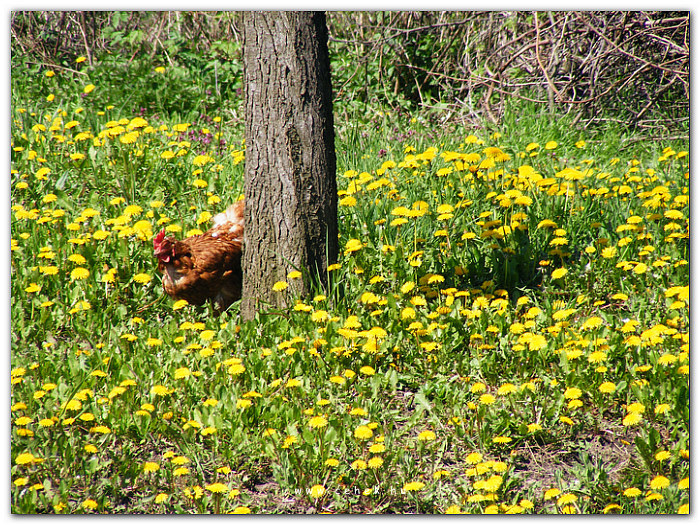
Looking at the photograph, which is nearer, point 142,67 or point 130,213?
point 130,213

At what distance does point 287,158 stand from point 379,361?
1.20 metres

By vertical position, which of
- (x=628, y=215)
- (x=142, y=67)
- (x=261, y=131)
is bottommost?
(x=628, y=215)

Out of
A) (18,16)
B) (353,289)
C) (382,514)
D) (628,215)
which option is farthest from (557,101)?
(18,16)

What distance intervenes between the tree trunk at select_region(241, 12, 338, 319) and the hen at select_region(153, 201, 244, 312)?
0.18m

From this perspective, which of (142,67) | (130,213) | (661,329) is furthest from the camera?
(142,67)

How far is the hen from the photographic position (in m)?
3.87

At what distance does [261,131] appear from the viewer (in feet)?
11.9

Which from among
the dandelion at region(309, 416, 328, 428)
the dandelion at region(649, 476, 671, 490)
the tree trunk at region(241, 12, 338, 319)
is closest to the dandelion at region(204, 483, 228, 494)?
the dandelion at region(309, 416, 328, 428)

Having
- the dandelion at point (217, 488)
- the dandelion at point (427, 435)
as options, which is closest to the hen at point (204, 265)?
the dandelion at point (217, 488)

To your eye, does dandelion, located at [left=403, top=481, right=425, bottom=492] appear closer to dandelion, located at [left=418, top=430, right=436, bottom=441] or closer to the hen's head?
dandelion, located at [left=418, top=430, right=436, bottom=441]

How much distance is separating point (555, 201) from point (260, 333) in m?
2.30

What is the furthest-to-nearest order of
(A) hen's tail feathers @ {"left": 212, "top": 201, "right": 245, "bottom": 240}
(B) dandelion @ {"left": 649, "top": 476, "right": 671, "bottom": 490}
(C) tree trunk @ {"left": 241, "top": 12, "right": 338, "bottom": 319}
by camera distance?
1. (A) hen's tail feathers @ {"left": 212, "top": 201, "right": 245, "bottom": 240}
2. (C) tree trunk @ {"left": 241, "top": 12, "right": 338, "bottom": 319}
3. (B) dandelion @ {"left": 649, "top": 476, "right": 671, "bottom": 490}

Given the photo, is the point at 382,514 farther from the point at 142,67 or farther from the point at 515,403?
the point at 142,67

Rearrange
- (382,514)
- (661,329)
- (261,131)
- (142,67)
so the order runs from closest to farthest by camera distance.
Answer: (382,514)
(661,329)
(261,131)
(142,67)
